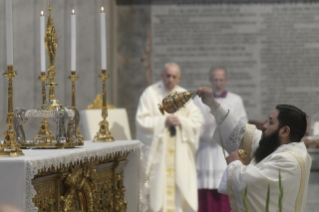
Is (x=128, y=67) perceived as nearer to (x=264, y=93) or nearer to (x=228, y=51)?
(x=228, y=51)

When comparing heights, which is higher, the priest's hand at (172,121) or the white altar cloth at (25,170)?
the white altar cloth at (25,170)

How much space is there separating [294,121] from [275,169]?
0.39m

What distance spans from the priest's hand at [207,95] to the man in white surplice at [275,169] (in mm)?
551

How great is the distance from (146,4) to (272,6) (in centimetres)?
228

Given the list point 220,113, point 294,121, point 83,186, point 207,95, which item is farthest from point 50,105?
point 294,121

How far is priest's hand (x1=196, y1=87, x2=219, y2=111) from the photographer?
3.88 m

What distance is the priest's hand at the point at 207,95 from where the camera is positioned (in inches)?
153

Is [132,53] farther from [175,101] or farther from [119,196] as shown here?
[175,101]

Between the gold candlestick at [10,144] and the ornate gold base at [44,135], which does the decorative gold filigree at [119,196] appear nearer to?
the ornate gold base at [44,135]

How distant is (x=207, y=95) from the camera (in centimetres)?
392

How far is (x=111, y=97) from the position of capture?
9.02 m

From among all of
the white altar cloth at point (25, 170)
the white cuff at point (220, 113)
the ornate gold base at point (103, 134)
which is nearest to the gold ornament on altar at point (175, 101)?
the white cuff at point (220, 113)

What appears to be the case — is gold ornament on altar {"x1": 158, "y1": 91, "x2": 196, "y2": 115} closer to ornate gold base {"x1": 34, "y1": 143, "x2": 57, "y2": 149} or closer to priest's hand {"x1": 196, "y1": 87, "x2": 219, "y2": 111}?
priest's hand {"x1": 196, "y1": 87, "x2": 219, "y2": 111}

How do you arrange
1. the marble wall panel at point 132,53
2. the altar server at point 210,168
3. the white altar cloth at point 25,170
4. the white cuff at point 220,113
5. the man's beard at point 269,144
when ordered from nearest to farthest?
the white altar cloth at point 25,170 → the man's beard at point 269,144 → the white cuff at point 220,113 → the altar server at point 210,168 → the marble wall panel at point 132,53
